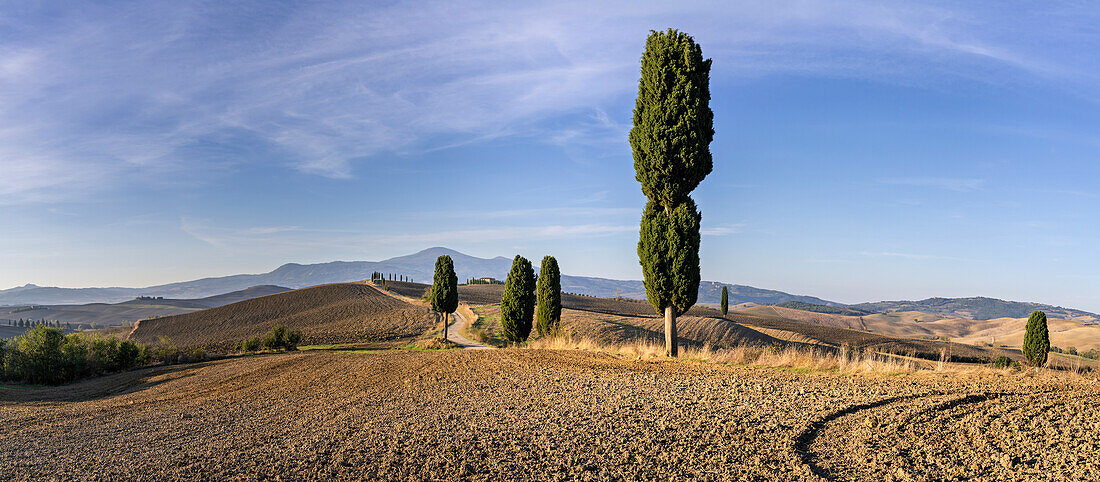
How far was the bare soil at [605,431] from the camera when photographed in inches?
224

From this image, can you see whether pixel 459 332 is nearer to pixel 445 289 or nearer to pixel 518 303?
pixel 445 289

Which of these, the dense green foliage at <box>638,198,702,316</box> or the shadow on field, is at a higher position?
the dense green foliage at <box>638,198,702,316</box>

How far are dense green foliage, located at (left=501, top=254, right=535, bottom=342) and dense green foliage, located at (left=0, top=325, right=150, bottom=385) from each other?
18.0 m

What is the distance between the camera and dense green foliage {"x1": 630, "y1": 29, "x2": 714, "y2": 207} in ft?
51.8

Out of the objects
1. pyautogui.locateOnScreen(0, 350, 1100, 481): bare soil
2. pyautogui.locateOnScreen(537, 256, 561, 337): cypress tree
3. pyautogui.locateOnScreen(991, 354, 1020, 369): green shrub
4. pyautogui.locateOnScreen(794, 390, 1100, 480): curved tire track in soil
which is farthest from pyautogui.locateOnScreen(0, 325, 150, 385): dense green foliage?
pyautogui.locateOnScreen(991, 354, 1020, 369): green shrub

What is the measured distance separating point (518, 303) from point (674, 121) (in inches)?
544

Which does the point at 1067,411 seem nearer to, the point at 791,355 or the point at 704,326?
the point at 791,355

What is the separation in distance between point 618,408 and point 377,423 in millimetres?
3542

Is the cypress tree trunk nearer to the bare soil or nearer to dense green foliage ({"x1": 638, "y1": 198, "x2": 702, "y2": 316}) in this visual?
dense green foliage ({"x1": 638, "y1": 198, "x2": 702, "y2": 316})

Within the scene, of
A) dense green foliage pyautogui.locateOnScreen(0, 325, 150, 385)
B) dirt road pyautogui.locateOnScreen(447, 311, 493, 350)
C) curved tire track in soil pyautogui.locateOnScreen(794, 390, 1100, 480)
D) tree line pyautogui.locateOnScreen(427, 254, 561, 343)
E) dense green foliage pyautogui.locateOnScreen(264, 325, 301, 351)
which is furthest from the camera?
dense green foliage pyautogui.locateOnScreen(264, 325, 301, 351)

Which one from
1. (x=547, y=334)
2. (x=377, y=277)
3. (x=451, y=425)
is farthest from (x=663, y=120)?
(x=377, y=277)

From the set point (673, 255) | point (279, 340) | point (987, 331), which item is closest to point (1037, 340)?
point (673, 255)

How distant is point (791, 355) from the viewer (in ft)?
40.2

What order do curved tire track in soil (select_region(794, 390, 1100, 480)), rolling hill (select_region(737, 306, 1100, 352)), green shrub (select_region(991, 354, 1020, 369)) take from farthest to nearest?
rolling hill (select_region(737, 306, 1100, 352)) < green shrub (select_region(991, 354, 1020, 369)) < curved tire track in soil (select_region(794, 390, 1100, 480))
